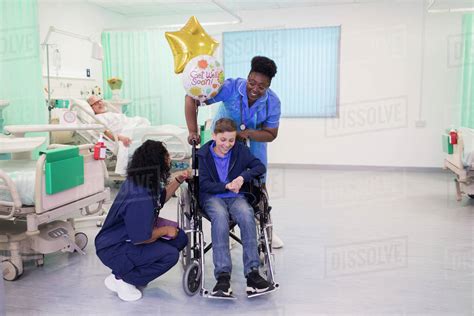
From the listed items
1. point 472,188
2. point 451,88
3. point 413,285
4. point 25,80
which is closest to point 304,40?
point 451,88

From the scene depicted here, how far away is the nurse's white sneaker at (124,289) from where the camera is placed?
91.3 inches

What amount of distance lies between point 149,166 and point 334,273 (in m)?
1.28

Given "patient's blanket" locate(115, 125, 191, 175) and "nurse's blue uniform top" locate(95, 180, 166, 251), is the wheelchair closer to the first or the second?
"nurse's blue uniform top" locate(95, 180, 166, 251)

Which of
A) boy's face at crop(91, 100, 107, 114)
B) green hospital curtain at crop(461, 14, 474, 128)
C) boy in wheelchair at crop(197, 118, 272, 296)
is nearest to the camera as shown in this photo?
boy in wheelchair at crop(197, 118, 272, 296)

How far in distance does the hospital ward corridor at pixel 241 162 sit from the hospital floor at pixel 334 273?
2 cm

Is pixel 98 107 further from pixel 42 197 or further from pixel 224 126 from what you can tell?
pixel 224 126

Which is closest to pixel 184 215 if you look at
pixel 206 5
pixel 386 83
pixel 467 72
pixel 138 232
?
pixel 138 232

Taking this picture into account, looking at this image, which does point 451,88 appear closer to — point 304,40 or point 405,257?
point 304,40

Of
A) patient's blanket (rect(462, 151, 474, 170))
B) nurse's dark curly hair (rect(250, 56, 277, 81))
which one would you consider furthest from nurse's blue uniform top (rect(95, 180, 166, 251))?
patient's blanket (rect(462, 151, 474, 170))

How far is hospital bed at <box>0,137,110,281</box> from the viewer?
2.39 m

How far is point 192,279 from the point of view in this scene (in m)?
2.35

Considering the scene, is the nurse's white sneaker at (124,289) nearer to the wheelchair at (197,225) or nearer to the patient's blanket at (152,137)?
the wheelchair at (197,225)

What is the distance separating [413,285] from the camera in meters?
2.50

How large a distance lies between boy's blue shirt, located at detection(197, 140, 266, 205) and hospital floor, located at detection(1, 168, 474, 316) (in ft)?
1.80
